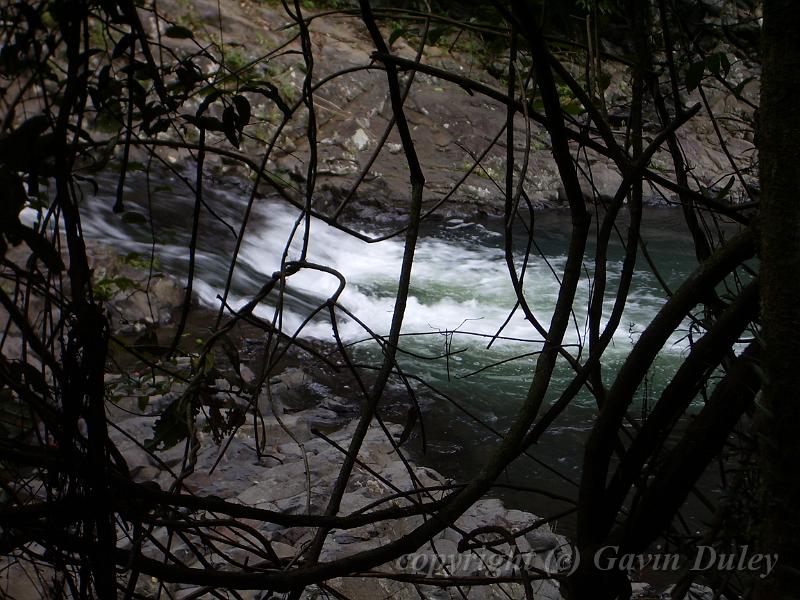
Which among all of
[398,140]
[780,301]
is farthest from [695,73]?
[398,140]

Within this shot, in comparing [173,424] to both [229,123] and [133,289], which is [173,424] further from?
[133,289]

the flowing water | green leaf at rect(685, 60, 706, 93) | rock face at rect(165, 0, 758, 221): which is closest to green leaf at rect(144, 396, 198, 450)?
green leaf at rect(685, 60, 706, 93)

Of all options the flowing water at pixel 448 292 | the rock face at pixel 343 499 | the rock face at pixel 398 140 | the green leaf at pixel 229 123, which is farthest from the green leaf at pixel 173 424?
the rock face at pixel 398 140

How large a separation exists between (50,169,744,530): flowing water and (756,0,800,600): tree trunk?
8.92 ft

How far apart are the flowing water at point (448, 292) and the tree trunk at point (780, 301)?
8.92 feet

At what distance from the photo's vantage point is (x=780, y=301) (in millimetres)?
864

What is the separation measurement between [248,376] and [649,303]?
3702 millimetres

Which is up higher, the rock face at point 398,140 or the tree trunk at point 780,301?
the rock face at point 398,140

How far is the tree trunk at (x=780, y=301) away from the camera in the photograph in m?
0.84

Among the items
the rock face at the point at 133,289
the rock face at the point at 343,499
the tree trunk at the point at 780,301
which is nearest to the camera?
the tree trunk at the point at 780,301

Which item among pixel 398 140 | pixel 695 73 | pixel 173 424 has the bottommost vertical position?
pixel 173 424

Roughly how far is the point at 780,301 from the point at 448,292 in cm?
568

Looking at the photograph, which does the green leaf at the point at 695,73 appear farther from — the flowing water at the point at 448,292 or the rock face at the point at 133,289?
the rock face at the point at 133,289

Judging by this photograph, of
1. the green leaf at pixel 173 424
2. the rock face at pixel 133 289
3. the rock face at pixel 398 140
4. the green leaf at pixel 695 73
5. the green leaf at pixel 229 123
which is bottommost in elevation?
the green leaf at pixel 173 424
